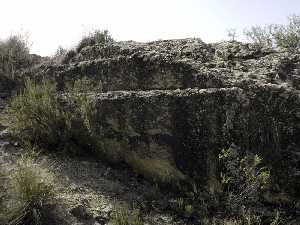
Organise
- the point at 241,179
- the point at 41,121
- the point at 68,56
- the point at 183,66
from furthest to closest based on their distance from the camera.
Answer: the point at 68,56 < the point at 41,121 < the point at 183,66 < the point at 241,179

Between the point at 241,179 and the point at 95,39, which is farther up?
the point at 95,39

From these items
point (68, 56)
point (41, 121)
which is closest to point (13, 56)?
point (68, 56)

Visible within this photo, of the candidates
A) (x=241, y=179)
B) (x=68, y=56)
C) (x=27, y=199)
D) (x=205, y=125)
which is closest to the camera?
(x=27, y=199)

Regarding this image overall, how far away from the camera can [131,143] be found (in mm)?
5430

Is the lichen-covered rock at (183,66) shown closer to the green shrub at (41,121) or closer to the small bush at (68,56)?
the small bush at (68,56)

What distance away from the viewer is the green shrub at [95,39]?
7.44 m

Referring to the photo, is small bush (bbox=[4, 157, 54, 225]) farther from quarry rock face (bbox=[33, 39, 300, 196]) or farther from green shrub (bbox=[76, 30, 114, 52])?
green shrub (bbox=[76, 30, 114, 52])

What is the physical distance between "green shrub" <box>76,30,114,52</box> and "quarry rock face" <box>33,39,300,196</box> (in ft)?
3.92

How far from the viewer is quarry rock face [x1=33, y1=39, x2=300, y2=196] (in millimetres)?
4727

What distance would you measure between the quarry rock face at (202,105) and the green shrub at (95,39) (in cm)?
120

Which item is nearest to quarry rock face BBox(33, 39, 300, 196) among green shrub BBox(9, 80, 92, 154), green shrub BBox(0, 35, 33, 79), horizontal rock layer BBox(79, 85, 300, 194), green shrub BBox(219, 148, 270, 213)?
horizontal rock layer BBox(79, 85, 300, 194)

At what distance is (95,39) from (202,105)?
10.3 ft

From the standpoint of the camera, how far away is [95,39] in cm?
750

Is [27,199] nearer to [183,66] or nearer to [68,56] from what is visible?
[183,66]
